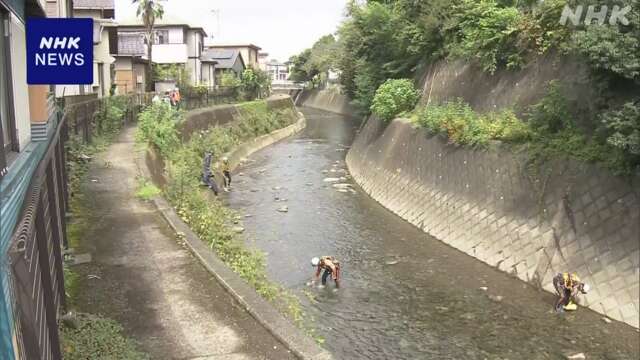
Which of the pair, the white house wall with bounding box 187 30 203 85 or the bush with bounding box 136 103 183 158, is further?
the white house wall with bounding box 187 30 203 85

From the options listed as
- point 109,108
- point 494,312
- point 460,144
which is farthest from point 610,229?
point 109,108

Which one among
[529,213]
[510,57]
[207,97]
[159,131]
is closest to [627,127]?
[529,213]

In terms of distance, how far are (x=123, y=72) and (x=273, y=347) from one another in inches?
1592

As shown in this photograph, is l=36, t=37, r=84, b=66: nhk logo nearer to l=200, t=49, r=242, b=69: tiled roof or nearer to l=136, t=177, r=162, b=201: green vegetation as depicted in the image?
l=136, t=177, r=162, b=201: green vegetation

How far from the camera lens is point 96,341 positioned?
22.0ft

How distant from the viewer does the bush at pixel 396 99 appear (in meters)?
26.0

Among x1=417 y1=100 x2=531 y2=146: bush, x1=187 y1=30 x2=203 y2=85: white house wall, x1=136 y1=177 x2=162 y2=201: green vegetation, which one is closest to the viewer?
x1=136 y1=177 x2=162 y2=201: green vegetation

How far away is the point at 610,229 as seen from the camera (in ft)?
38.8

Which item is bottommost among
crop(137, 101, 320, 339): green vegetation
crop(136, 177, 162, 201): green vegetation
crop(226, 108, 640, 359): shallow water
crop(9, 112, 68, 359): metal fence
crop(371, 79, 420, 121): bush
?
crop(226, 108, 640, 359): shallow water

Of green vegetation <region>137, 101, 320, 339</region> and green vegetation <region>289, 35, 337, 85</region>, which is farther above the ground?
green vegetation <region>289, 35, 337, 85</region>

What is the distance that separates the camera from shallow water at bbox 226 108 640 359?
1082 cm

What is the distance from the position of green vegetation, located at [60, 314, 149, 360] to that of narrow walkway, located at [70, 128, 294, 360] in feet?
0.65

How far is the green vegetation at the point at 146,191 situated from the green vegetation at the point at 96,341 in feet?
22.8

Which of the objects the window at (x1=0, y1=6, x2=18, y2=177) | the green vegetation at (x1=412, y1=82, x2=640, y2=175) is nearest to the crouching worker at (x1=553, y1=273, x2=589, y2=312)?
the green vegetation at (x1=412, y1=82, x2=640, y2=175)
